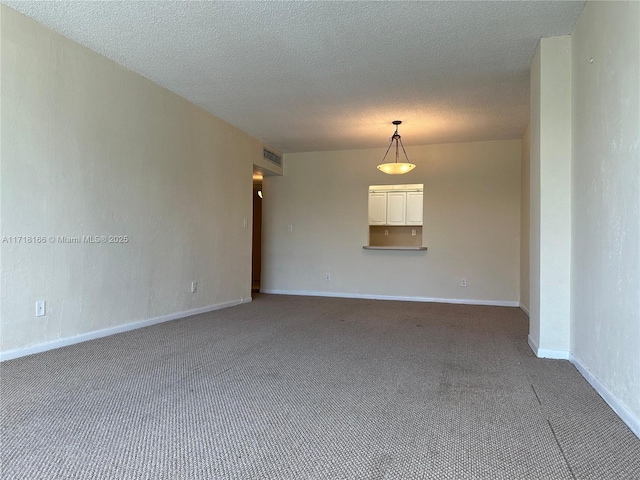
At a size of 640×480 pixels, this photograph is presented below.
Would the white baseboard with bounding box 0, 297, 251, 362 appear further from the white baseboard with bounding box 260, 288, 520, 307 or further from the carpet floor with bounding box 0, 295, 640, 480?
the white baseboard with bounding box 260, 288, 520, 307

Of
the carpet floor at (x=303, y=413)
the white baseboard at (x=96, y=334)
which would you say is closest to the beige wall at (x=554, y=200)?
the carpet floor at (x=303, y=413)

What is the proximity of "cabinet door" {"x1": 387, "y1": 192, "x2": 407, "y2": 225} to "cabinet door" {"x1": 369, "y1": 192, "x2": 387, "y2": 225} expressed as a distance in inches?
2.8

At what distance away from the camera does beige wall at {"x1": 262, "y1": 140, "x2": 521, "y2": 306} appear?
5.96 metres

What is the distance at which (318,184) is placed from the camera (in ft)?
22.4

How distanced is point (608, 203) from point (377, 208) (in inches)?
191

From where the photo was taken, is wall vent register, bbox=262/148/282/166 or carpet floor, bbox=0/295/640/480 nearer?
carpet floor, bbox=0/295/640/480

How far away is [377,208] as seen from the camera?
22.7 feet

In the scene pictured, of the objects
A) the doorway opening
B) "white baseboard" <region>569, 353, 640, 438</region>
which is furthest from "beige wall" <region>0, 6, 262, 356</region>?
"white baseboard" <region>569, 353, 640, 438</region>

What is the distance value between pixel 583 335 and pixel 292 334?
2.23 metres

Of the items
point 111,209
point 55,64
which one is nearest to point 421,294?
point 111,209

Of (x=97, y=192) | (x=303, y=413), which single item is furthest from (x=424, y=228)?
(x=303, y=413)

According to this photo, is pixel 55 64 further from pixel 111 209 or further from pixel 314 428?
pixel 314 428

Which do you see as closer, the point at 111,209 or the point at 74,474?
the point at 74,474

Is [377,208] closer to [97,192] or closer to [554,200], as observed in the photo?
[554,200]
